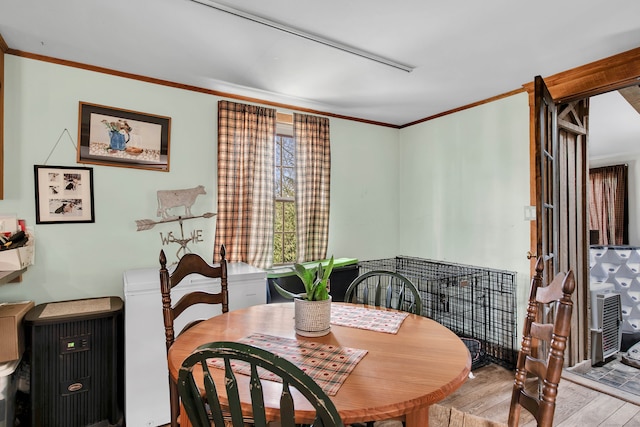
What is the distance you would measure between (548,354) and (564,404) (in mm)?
1567

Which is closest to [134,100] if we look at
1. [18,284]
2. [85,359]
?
[18,284]

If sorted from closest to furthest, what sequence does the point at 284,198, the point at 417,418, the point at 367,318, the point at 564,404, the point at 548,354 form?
the point at 417,418 → the point at 548,354 → the point at 367,318 → the point at 564,404 → the point at 284,198

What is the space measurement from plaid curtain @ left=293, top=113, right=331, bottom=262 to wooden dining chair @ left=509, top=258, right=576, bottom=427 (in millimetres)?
2424

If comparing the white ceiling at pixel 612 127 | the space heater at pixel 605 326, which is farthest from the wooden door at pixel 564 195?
the white ceiling at pixel 612 127

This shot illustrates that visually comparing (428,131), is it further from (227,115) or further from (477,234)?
(227,115)

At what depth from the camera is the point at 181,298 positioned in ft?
6.06

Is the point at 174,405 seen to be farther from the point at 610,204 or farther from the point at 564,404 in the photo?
the point at 610,204

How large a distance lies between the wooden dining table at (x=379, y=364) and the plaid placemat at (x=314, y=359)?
0.09ft

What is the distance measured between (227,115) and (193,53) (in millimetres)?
767

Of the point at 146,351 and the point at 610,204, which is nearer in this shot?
the point at 146,351

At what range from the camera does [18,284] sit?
7.91 ft

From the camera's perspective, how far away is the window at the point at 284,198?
3.67 metres

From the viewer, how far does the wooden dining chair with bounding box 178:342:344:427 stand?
2.52 ft

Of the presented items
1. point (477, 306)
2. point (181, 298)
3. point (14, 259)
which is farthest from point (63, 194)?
point (477, 306)
